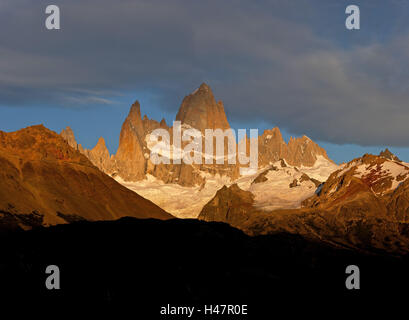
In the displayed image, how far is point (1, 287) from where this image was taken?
597 ft

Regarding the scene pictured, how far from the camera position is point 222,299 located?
196m
